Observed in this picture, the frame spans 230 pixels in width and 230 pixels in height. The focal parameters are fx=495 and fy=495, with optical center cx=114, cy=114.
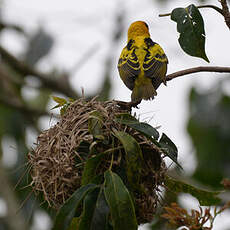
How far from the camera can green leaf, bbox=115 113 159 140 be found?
10.1ft

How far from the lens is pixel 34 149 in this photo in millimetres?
3521

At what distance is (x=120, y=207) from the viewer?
107 inches

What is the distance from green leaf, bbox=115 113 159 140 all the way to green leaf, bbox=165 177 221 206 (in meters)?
0.54

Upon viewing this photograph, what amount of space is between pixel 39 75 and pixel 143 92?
418 centimetres

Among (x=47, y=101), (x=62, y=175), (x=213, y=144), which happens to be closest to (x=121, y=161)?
(x=62, y=175)

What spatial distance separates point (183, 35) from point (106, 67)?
7.85 metres

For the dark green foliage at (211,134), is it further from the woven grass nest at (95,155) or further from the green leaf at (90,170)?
the green leaf at (90,170)

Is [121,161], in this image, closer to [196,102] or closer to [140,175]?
[140,175]

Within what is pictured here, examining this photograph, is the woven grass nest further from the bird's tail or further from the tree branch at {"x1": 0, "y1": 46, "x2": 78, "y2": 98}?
the tree branch at {"x1": 0, "y1": 46, "x2": 78, "y2": 98}

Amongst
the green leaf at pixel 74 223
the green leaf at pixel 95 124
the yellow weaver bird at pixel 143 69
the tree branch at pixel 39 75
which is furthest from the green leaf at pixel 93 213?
the tree branch at pixel 39 75

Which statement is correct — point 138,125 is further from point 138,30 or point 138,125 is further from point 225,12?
point 138,30

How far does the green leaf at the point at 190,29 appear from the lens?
326 cm

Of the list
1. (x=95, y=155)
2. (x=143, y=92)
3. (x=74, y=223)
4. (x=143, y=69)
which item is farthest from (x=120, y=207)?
(x=143, y=69)

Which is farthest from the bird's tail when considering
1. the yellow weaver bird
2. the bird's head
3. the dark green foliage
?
the dark green foliage
